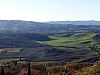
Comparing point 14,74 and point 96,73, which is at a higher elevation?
point 96,73

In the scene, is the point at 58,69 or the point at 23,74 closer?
the point at 23,74

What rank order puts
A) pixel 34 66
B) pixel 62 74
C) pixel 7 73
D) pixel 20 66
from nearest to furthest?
pixel 62 74
pixel 7 73
pixel 34 66
pixel 20 66

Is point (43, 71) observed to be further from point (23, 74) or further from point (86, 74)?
point (86, 74)

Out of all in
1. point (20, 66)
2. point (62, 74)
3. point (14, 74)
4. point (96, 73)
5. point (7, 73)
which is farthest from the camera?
point (20, 66)

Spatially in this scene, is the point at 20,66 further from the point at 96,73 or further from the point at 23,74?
the point at 96,73

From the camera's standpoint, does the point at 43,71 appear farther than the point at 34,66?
No

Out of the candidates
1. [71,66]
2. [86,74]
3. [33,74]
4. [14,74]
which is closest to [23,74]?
[33,74]

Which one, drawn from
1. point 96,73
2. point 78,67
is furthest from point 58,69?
point 96,73

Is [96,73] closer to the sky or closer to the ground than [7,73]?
closer to the sky

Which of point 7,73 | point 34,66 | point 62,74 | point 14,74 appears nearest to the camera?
point 62,74
